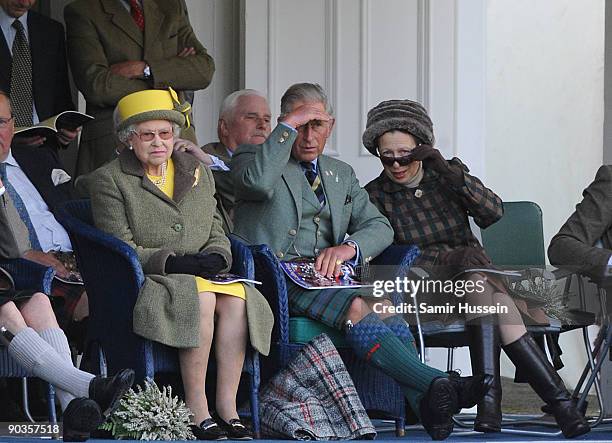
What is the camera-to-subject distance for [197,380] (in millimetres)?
4840

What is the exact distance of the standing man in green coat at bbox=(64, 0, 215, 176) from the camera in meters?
6.30

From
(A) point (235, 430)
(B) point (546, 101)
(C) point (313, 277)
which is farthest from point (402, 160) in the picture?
(B) point (546, 101)

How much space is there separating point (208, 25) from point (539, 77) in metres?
3.65

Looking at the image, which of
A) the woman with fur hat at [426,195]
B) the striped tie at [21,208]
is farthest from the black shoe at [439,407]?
the striped tie at [21,208]

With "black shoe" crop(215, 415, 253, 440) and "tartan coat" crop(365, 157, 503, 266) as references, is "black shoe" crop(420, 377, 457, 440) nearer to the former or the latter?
"black shoe" crop(215, 415, 253, 440)

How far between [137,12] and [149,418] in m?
2.30

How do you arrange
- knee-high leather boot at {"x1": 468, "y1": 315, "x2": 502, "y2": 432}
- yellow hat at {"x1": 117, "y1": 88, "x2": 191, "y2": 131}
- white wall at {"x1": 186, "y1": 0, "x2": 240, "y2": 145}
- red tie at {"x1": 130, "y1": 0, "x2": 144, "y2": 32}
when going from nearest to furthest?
yellow hat at {"x1": 117, "y1": 88, "x2": 191, "y2": 131} → knee-high leather boot at {"x1": 468, "y1": 315, "x2": 502, "y2": 432} → red tie at {"x1": 130, "y1": 0, "x2": 144, "y2": 32} → white wall at {"x1": 186, "y1": 0, "x2": 240, "y2": 145}

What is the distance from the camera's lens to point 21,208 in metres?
5.65

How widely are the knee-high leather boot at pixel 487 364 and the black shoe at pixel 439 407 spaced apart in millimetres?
340

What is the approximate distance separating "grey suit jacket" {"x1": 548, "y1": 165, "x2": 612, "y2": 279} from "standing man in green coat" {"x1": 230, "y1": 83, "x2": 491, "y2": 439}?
68cm

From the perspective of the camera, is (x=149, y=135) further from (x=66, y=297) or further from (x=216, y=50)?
(x=216, y=50)

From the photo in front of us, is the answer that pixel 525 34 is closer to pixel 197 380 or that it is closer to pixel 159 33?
pixel 159 33

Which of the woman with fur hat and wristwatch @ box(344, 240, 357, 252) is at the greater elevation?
the woman with fur hat

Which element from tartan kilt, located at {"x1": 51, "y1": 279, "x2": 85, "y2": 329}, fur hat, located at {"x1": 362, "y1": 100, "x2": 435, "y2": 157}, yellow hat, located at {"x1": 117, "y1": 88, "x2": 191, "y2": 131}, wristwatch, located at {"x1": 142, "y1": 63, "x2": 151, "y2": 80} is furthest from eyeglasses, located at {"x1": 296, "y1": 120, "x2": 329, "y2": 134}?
wristwatch, located at {"x1": 142, "y1": 63, "x2": 151, "y2": 80}
